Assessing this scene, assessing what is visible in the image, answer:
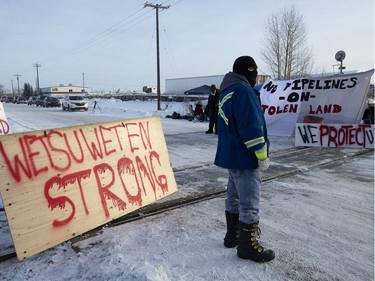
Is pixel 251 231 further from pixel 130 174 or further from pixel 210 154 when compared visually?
pixel 210 154

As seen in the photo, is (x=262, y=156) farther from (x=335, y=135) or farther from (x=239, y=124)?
(x=335, y=135)

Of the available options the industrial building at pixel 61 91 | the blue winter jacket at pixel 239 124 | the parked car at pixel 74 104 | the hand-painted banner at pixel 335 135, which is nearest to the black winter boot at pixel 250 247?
the blue winter jacket at pixel 239 124

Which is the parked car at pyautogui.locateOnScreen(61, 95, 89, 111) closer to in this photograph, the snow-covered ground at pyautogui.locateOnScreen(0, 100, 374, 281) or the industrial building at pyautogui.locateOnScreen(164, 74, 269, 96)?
the industrial building at pyautogui.locateOnScreen(164, 74, 269, 96)

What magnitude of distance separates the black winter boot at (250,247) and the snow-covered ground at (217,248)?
0.22ft

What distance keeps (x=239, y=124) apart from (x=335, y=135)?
759 centimetres

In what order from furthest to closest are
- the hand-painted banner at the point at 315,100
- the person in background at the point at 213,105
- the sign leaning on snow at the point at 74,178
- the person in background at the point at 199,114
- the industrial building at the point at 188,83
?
1. the industrial building at the point at 188,83
2. the person in background at the point at 199,114
3. the person in background at the point at 213,105
4. the hand-painted banner at the point at 315,100
5. the sign leaning on snow at the point at 74,178

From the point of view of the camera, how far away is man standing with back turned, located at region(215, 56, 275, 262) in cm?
291

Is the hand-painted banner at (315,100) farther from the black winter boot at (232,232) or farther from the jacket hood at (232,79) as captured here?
the jacket hood at (232,79)

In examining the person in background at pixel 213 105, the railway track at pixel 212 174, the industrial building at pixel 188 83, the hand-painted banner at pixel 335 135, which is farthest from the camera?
the industrial building at pixel 188 83

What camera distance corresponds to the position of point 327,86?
11000 mm

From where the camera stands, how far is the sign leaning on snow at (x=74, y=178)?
3.03m

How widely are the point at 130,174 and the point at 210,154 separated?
A: 14.6 ft

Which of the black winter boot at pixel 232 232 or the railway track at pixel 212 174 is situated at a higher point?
the black winter boot at pixel 232 232

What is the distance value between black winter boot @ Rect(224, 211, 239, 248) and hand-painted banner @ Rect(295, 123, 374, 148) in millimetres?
6957
